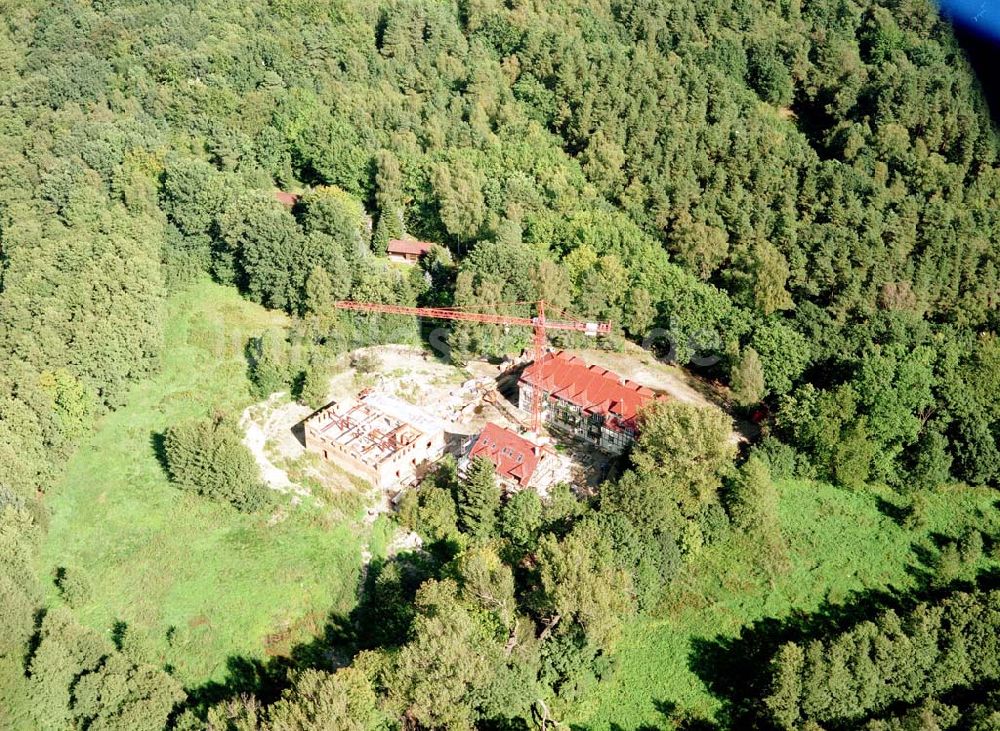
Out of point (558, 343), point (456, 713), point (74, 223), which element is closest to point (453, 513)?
point (456, 713)

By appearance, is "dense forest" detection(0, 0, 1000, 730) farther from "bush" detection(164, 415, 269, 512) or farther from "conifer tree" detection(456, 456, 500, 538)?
"bush" detection(164, 415, 269, 512)

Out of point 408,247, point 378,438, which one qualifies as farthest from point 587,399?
point 408,247

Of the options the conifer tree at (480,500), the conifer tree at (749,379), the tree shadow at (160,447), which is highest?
the conifer tree at (749,379)

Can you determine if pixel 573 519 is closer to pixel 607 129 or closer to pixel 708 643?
pixel 708 643

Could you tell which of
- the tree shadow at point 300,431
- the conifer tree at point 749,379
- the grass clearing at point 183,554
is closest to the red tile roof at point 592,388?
the conifer tree at point 749,379

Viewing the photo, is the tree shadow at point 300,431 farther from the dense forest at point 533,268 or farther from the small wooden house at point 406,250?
the small wooden house at point 406,250

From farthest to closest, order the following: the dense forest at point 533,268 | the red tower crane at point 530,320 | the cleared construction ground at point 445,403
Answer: the red tower crane at point 530,320 < the cleared construction ground at point 445,403 < the dense forest at point 533,268

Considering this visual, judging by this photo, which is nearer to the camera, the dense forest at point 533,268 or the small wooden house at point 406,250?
the dense forest at point 533,268
